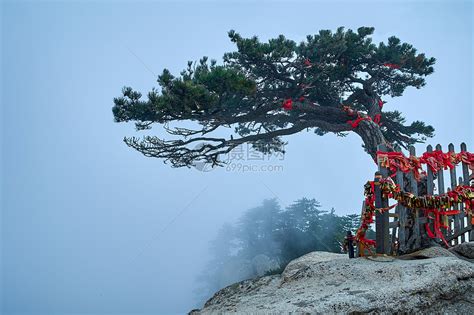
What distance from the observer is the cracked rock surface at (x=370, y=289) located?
162 inches

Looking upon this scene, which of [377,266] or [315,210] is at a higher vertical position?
[315,210]

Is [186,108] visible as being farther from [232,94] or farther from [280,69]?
[280,69]

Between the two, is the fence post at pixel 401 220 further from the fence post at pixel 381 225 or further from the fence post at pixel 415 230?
the fence post at pixel 381 225

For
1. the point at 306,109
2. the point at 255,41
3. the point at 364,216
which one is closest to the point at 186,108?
the point at 255,41

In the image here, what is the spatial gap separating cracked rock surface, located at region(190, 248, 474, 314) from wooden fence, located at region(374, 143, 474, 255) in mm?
336

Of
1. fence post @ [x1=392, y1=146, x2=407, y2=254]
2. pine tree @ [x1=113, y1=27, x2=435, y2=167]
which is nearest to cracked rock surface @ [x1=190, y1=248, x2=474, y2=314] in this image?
fence post @ [x1=392, y1=146, x2=407, y2=254]

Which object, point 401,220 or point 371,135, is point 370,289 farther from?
point 371,135

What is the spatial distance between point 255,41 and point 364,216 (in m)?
4.00

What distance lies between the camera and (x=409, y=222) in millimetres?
5684

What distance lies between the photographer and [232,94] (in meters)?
7.52

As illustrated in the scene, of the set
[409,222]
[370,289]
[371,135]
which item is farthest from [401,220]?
[371,135]

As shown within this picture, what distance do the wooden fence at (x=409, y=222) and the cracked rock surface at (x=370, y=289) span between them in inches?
13.2

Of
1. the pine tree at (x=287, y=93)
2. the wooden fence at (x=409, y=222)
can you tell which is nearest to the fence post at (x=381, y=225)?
the wooden fence at (x=409, y=222)

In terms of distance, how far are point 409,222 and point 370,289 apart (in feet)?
5.76
